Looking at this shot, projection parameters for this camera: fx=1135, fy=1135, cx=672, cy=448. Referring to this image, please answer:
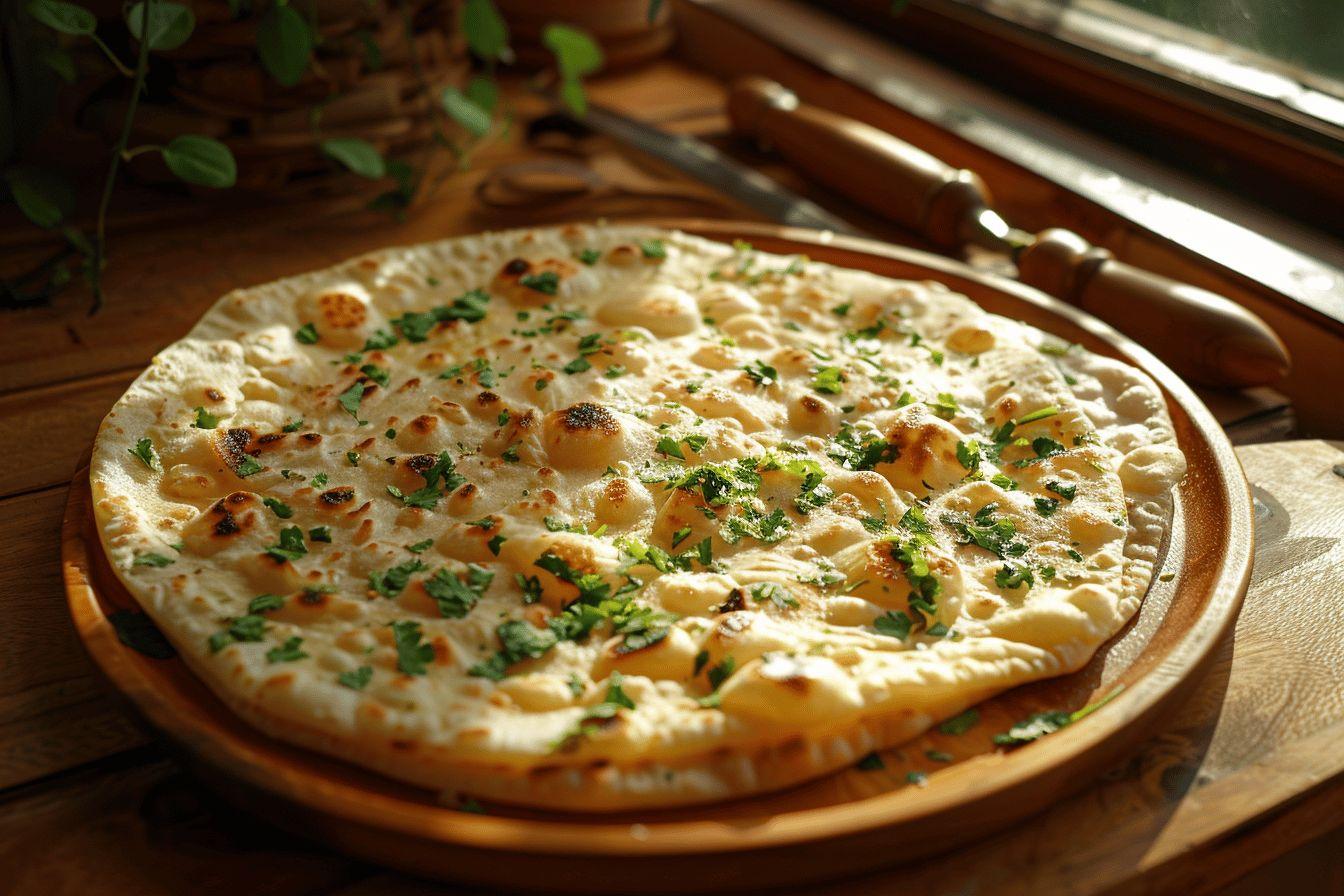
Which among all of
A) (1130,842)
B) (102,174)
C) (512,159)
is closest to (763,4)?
(512,159)

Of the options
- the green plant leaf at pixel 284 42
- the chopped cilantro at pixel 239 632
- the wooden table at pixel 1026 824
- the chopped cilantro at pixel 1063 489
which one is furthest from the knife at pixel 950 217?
the chopped cilantro at pixel 239 632

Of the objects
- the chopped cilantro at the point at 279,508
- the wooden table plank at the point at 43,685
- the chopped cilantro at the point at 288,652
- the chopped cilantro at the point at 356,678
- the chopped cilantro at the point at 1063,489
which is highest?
the chopped cilantro at the point at 1063,489

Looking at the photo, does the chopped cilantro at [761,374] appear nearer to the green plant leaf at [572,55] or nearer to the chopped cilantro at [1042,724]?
the chopped cilantro at [1042,724]

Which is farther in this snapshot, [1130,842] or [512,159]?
[512,159]

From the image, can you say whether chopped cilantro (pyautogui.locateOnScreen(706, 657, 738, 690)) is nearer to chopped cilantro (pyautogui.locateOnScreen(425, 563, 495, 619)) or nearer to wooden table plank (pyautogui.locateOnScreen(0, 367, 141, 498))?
chopped cilantro (pyautogui.locateOnScreen(425, 563, 495, 619))

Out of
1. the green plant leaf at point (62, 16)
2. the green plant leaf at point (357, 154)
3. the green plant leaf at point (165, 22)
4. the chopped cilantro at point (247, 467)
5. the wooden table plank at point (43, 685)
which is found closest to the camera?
the wooden table plank at point (43, 685)

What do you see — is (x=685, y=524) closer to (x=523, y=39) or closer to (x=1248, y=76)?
(x=1248, y=76)

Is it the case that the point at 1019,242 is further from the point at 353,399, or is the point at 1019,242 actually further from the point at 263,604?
the point at 263,604
